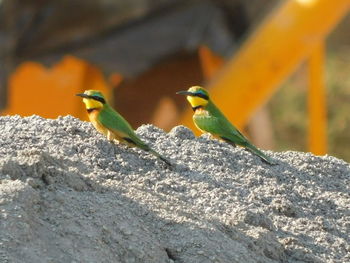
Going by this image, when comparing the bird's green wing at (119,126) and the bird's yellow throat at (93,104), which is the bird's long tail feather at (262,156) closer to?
the bird's green wing at (119,126)

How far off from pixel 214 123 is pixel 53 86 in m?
8.45

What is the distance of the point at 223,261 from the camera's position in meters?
4.27

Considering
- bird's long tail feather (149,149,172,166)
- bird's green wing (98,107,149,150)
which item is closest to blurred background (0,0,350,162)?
bird's green wing (98,107,149,150)

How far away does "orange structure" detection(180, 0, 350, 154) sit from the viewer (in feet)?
40.4

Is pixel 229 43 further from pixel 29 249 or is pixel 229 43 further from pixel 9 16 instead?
pixel 29 249

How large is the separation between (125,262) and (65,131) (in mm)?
919

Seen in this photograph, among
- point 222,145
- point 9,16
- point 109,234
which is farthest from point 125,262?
point 9,16

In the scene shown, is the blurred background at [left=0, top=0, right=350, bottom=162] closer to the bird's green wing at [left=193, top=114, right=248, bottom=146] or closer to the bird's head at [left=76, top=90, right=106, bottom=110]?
the bird's green wing at [left=193, top=114, right=248, bottom=146]

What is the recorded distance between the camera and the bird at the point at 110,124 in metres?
4.89

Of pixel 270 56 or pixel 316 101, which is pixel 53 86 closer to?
pixel 270 56

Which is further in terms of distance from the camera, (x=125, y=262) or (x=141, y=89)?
(x=141, y=89)

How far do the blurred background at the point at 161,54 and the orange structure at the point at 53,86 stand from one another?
1 centimetres

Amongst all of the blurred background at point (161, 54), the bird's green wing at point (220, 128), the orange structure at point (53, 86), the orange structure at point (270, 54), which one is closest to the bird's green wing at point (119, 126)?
the bird's green wing at point (220, 128)

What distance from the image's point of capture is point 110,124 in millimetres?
5020
